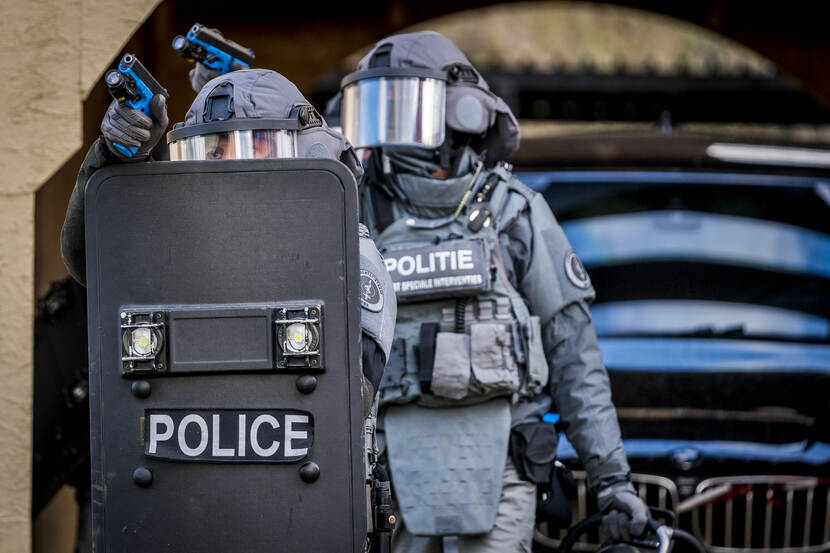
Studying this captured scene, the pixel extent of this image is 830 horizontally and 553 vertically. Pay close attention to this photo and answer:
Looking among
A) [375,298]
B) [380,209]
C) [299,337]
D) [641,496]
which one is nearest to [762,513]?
[641,496]

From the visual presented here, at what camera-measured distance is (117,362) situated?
2.49 meters

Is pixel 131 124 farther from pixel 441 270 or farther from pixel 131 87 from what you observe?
pixel 441 270

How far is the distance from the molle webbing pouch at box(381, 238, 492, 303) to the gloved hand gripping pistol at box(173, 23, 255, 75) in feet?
2.26

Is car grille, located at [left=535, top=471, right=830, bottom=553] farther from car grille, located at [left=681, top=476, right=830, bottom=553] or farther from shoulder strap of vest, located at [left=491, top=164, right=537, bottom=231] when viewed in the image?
shoulder strap of vest, located at [left=491, top=164, right=537, bottom=231]

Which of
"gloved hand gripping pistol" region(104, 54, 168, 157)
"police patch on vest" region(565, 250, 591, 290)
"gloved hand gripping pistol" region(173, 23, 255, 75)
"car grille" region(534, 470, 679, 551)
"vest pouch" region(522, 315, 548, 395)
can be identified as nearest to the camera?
A: "gloved hand gripping pistol" region(104, 54, 168, 157)

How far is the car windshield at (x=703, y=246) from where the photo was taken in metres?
4.64

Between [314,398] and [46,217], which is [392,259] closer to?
[314,398]

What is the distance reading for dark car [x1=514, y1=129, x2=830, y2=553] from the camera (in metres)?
4.00

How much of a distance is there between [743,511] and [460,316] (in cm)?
125

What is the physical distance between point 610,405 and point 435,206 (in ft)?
2.37

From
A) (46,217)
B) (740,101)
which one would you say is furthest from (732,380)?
(740,101)

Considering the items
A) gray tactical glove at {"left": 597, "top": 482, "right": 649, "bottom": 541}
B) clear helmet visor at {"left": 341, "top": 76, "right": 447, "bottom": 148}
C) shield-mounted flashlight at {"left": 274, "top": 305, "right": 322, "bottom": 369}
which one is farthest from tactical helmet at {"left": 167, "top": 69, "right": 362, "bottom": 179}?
gray tactical glove at {"left": 597, "top": 482, "right": 649, "bottom": 541}

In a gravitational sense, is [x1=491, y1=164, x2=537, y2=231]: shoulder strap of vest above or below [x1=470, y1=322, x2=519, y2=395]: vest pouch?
above

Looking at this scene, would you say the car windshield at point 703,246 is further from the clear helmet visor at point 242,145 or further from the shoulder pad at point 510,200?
the clear helmet visor at point 242,145
